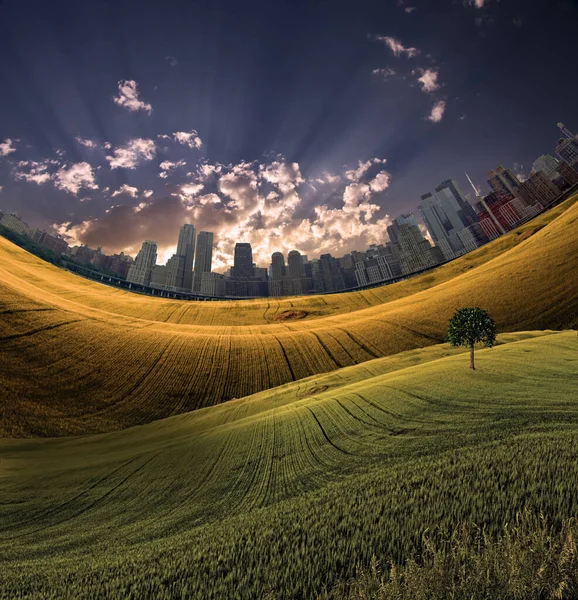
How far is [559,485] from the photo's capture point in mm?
6766

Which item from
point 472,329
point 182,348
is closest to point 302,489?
point 472,329

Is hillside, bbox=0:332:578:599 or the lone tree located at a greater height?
the lone tree

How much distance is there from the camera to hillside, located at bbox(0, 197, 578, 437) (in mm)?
43938

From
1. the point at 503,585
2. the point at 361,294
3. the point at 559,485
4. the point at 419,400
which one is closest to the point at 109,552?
the point at 503,585

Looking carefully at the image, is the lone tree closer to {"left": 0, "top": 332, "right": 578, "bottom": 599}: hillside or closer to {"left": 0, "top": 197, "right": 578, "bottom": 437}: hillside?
{"left": 0, "top": 332, "right": 578, "bottom": 599}: hillside

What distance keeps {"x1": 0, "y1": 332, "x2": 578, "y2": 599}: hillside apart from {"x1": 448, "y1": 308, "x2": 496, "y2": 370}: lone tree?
3.32 metres

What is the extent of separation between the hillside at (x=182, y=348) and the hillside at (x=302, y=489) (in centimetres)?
1601

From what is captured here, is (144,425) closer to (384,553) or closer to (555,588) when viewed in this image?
(384,553)

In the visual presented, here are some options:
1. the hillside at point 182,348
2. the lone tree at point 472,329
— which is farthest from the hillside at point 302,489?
the hillside at point 182,348

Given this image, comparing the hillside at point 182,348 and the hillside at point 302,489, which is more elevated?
the hillside at point 182,348

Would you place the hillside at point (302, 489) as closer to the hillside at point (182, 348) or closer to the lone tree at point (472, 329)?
the lone tree at point (472, 329)

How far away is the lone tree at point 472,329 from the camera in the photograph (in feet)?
104

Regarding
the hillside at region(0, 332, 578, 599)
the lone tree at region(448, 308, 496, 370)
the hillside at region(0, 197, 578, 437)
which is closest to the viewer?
the hillside at region(0, 332, 578, 599)

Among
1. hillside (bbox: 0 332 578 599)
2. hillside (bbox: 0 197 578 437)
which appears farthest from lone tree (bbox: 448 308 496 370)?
hillside (bbox: 0 197 578 437)
